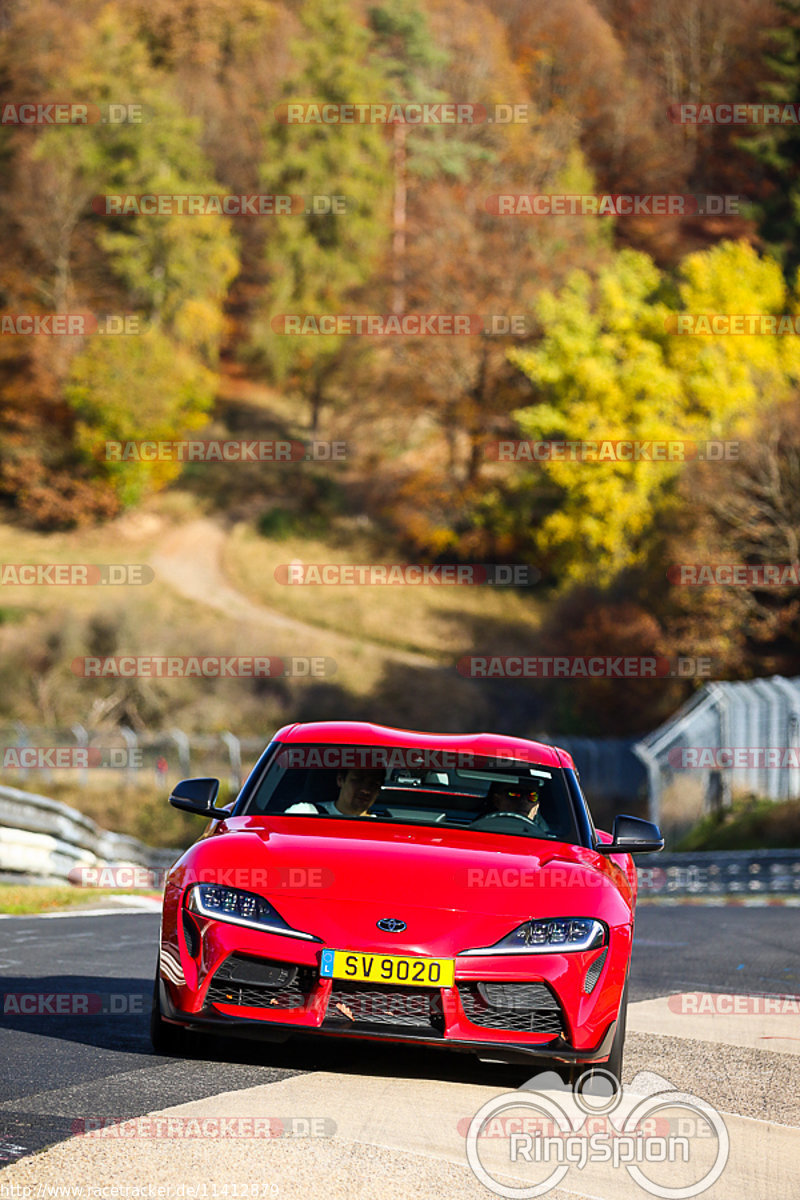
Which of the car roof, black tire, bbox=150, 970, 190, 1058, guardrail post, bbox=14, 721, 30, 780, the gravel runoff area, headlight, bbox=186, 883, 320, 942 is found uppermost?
the car roof

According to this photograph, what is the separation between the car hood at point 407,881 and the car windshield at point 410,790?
38 centimetres

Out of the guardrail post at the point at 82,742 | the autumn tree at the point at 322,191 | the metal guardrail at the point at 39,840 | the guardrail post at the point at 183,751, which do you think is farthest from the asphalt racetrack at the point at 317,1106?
the autumn tree at the point at 322,191

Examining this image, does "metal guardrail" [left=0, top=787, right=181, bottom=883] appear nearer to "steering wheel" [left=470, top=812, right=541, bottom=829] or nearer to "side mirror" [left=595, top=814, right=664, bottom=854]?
"steering wheel" [left=470, top=812, right=541, bottom=829]

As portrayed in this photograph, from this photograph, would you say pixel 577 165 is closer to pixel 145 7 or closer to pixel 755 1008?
pixel 145 7

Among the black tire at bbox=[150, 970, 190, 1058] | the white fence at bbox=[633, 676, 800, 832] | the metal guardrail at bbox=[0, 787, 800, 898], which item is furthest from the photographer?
the white fence at bbox=[633, 676, 800, 832]

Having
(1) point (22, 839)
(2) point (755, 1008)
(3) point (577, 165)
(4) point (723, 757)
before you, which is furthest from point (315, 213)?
(2) point (755, 1008)

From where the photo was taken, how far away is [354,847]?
22.0ft

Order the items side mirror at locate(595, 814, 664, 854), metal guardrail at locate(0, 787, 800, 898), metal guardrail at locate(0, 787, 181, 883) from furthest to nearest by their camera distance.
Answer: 1. metal guardrail at locate(0, 787, 800, 898)
2. metal guardrail at locate(0, 787, 181, 883)
3. side mirror at locate(595, 814, 664, 854)

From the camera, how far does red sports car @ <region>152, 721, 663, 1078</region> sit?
6.05 meters

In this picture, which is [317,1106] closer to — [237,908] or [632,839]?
[237,908]

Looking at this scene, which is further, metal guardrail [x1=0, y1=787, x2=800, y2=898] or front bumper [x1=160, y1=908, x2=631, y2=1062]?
metal guardrail [x1=0, y1=787, x2=800, y2=898]

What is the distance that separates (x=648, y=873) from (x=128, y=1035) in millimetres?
18537

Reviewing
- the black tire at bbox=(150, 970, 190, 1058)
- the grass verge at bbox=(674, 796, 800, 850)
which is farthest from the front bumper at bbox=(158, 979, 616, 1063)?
the grass verge at bbox=(674, 796, 800, 850)

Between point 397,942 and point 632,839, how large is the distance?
178cm
